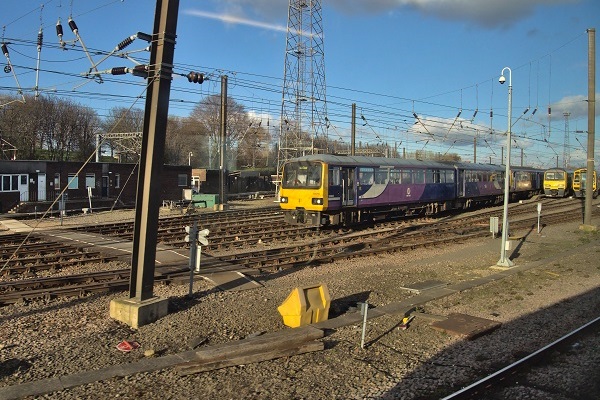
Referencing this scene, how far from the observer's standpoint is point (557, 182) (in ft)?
144

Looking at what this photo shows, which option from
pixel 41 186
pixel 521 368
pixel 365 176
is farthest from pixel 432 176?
pixel 41 186

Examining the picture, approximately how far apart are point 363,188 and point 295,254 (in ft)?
27.1

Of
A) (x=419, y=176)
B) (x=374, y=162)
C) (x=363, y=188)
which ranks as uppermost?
(x=374, y=162)

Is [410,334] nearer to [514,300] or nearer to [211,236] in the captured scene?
[514,300]

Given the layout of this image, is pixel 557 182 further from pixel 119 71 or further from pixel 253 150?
pixel 119 71

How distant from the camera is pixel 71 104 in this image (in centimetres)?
6050

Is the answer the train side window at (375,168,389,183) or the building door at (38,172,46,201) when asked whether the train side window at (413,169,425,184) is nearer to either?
the train side window at (375,168,389,183)

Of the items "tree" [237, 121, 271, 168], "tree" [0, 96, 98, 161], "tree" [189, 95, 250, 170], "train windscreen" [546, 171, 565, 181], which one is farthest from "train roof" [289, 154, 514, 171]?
"tree" [237, 121, 271, 168]

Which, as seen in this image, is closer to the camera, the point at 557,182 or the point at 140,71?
the point at 140,71

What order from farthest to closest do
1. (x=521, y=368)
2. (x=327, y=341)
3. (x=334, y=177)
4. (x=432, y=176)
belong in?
(x=432, y=176), (x=334, y=177), (x=327, y=341), (x=521, y=368)

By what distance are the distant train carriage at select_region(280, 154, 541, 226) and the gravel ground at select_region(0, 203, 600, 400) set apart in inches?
321

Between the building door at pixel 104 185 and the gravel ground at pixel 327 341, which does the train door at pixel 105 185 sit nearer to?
the building door at pixel 104 185

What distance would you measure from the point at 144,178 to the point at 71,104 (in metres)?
59.7

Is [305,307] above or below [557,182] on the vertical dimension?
below
